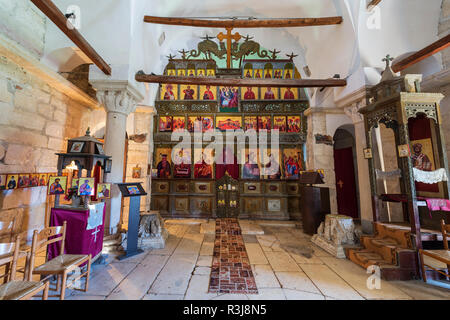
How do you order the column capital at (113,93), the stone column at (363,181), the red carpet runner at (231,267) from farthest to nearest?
the stone column at (363,181), the column capital at (113,93), the red carpet runner at (231,267)

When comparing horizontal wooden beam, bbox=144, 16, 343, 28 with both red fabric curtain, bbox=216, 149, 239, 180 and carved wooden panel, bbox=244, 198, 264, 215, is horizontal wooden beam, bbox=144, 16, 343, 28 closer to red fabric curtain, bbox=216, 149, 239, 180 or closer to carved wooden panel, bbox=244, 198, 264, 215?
red fabric curtain, bbox=216, 149, 239, 180

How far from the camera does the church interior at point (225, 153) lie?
2576 mm

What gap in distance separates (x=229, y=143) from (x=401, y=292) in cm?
549

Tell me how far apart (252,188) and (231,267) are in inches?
146

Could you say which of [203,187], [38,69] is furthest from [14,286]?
[203,187]

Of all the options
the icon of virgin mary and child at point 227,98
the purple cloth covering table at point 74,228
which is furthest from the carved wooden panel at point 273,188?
the purple cloth covering table at point 74,228

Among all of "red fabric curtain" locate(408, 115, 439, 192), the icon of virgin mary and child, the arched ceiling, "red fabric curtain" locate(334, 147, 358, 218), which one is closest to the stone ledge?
the arched ceiling

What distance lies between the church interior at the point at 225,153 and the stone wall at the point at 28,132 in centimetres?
3

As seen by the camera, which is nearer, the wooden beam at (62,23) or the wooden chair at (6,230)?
the wooden beam at (62,23)

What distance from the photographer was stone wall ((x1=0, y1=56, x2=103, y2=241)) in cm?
335

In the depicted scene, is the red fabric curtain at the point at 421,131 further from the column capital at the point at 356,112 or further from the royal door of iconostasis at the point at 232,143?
the royal door of iconostasis at the point at 232,143

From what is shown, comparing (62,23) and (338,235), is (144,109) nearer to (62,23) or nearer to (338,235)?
(62,23)

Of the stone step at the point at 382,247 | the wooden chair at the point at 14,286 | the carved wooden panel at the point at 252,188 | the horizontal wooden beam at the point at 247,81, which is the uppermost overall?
the horizontal wooden beam at the point at 247,81
